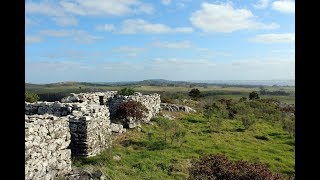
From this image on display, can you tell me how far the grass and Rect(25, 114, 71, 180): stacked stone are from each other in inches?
68.2

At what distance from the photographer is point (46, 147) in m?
13.5

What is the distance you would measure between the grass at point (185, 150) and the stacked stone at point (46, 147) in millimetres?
1732

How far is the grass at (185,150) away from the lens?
16.0m

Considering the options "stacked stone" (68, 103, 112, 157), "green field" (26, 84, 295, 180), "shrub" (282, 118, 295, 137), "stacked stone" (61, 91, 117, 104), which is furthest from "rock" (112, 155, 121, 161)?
"shrub" (282, 118, 295, 137)

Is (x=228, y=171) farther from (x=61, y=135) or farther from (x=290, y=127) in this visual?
(x=290, y=127)

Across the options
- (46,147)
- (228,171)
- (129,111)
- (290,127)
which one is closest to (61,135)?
(46,147)

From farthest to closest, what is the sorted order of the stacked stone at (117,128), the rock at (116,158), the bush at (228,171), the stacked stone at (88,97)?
the stacked stone at (88,97) → the stacked stone at (117,128) → the rock at (116,158) → the bush at (228,171)

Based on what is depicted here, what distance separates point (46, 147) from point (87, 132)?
3.61 metres

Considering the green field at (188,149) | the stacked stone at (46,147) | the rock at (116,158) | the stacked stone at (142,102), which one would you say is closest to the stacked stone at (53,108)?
the green field at (188,149)

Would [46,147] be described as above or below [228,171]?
above

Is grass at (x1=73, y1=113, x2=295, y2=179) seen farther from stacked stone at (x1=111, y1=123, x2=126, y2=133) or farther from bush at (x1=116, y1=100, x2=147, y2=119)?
bush at (x1=116, y1=100, x2=147, y2=119)

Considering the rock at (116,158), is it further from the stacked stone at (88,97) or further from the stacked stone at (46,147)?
the stacked stone at (88,97)

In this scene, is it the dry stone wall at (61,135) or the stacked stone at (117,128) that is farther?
the stacked stone at (117,128)
